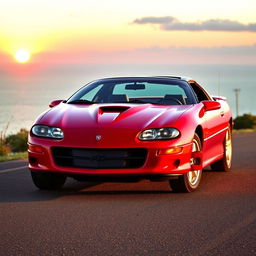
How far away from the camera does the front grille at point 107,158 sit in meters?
8.72

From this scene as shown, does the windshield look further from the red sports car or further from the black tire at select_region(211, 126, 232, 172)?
the black tire at select_region(211, 126, 232, 172)

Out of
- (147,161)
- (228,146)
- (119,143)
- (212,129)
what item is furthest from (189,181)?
(228,146)

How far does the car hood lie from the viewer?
8.76m

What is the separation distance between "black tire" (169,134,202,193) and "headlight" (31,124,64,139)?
147 cm

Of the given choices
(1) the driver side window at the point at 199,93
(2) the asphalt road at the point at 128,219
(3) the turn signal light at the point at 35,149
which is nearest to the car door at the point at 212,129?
(1) the driver side window at the point at 199,93

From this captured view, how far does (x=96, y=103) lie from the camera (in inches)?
392

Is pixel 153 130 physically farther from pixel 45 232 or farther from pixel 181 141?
pixel 45 232

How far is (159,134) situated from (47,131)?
1.34m

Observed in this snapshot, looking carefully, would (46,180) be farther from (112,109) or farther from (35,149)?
(112,109)

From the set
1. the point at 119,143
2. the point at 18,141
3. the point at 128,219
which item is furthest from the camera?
the point at 18,141

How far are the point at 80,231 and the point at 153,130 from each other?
7.58 ft

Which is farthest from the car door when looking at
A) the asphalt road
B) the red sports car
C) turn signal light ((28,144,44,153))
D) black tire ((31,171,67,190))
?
turn signal light ((28,144,44,153))

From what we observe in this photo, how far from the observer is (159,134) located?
A: 8.82 meters

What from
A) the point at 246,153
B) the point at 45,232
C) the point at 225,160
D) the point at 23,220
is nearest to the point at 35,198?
the point at 23,220
